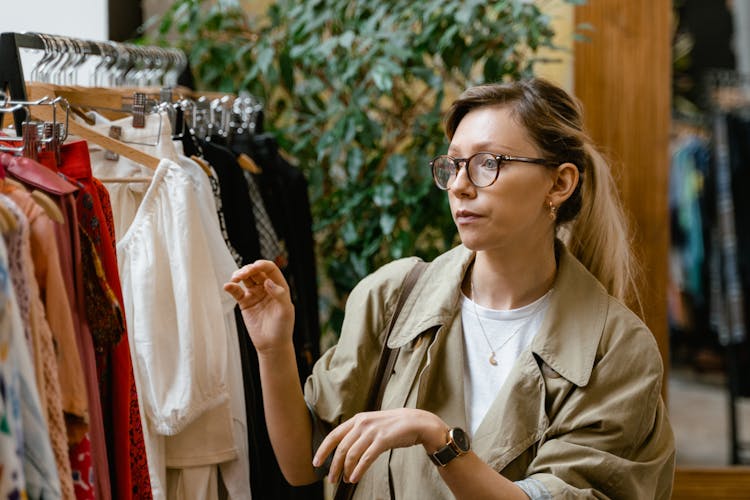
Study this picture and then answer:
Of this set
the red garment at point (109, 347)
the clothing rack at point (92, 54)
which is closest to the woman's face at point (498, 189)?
the red garment at point (109, 347)

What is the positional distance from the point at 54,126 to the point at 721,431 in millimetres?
3126

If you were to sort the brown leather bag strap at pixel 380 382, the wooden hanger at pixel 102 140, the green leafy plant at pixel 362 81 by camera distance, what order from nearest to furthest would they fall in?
the wooden hanger at pixel 102 140
the brown leather bag strap at pixel 380 382
the green leafy plant at pixel 362 81

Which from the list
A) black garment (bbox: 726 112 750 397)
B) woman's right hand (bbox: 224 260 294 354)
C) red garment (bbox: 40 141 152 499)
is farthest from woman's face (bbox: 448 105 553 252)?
black garment (bbox: 726 112 750 397)

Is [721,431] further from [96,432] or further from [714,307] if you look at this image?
[96,432]

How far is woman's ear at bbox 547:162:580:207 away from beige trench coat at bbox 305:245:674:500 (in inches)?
4.9

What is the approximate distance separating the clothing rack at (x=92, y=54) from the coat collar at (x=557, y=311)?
0.72 metres

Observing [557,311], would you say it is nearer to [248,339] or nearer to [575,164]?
[575,164]

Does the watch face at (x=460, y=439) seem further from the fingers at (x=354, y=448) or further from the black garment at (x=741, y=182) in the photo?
the black garment at (x=741, y=182)

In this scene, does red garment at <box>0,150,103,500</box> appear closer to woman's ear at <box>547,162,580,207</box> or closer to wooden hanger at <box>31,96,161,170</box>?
wooden hanger at <box>31,96,161,170</box>

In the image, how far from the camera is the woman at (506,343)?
1391mm

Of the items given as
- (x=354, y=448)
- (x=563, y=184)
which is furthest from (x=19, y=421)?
(x=563, y=184)

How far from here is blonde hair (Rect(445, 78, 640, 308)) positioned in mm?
1473

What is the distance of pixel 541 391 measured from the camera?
1.45 meters

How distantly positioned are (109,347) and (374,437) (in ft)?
1.23
